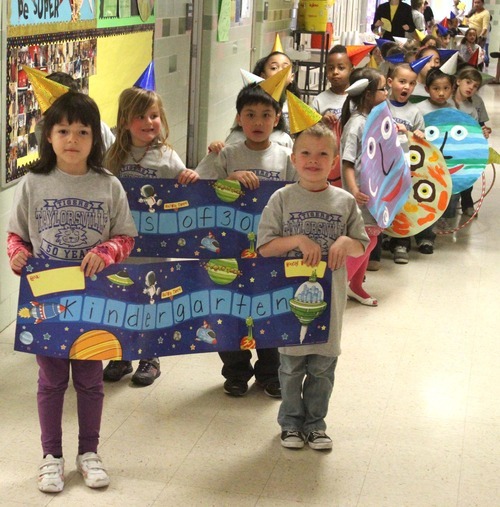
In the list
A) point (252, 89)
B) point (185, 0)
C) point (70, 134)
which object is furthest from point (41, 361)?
point (185, 0)

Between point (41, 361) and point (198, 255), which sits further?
point (198, 255)

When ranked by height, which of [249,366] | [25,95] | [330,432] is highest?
[25,95]

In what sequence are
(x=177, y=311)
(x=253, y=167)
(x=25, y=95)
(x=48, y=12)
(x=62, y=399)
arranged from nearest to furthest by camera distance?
(x=62, y=399)
(x=177, y=311)
(x=253, y=167)
(x=25, y=95)
(x=48, y=12)

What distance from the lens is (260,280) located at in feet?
10.7

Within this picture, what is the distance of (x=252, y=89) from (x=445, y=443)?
1.65 m

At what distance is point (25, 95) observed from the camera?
4430 millimetres

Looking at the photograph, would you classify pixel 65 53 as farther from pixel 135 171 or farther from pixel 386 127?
pixel 386 127

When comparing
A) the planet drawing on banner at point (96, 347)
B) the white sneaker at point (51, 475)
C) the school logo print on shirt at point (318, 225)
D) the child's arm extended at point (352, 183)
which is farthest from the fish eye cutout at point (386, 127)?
the white sneaker at point (51, 475)

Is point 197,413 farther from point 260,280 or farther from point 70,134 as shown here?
point 70,134

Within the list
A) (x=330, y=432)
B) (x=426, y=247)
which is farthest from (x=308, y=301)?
(x=426, y=247)

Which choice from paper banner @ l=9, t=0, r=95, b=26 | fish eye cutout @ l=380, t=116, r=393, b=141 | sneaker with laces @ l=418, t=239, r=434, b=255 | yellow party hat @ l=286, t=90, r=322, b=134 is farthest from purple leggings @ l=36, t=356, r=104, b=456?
sneaker with laces @ l=418, t=239, r=434, b=255

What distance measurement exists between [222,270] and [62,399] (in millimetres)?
697

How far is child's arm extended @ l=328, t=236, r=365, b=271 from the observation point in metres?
3.24

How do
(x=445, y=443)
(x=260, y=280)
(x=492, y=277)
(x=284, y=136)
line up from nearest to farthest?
(x=260, y=280)
(x=445, y=443)
(x=284, y=136)
(x=492, y=277)
